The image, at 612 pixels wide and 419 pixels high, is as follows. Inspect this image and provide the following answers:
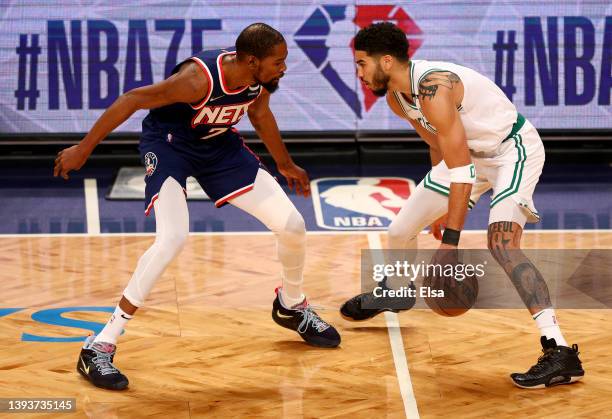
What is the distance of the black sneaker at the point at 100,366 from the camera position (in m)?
5.65

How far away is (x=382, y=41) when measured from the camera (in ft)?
18.3

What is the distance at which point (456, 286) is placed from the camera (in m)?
5.70

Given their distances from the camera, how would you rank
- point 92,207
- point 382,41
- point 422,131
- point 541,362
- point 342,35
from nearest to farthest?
point 382,41
point 541,362
point 422,131
point 92,207
point 342,35

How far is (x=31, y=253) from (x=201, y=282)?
4.72 feet

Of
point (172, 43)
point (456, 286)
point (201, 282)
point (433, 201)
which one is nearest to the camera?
point (456, 286)

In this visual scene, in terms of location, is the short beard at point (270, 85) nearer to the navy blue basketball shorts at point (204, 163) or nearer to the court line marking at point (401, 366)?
the navy blue basketball shorts at point (204, 163)

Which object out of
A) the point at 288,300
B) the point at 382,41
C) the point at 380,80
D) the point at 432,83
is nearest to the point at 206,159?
the point at 288,300

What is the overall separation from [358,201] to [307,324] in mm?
3157

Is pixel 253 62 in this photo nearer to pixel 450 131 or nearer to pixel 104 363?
pixel 450 131

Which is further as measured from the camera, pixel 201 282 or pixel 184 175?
pixel 201 282

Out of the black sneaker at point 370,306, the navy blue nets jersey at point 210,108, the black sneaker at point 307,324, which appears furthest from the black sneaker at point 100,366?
the black sneaker at point 370,306

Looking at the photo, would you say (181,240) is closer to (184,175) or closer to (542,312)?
(184,175)

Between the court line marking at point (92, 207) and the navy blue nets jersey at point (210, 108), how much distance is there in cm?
278

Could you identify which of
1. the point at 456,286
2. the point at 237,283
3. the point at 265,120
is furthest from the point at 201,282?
the point at 456,286
